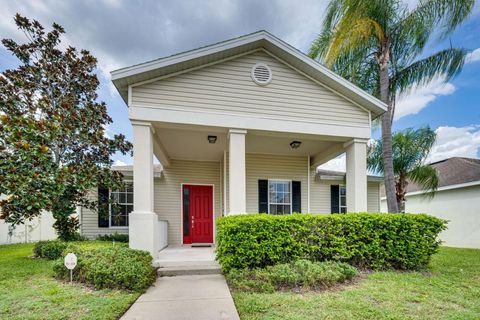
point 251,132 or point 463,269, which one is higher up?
point 251,132

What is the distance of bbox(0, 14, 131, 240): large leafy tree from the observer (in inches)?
256

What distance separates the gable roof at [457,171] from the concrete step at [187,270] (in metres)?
12.7

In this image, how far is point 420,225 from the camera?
6188 mm

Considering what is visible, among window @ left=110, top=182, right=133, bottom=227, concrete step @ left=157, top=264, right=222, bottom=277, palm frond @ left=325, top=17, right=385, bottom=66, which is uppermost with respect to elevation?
palm frond @ left=325, top=17, right=385, bottom=66

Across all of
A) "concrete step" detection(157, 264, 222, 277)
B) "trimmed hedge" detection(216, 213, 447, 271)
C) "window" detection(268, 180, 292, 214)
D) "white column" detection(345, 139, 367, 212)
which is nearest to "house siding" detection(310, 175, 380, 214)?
"window" detection(268, 180, 292, 214)

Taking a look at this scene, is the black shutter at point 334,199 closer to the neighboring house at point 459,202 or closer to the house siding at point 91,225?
the neighboring house at point 459,202

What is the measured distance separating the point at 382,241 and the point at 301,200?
4.21 metres

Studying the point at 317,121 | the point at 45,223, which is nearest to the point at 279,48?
the point at 317,121

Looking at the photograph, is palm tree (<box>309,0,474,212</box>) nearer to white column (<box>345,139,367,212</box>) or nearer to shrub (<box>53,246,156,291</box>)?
white column (<box>345,139,367,212</box>)

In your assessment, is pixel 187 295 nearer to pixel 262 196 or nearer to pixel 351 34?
pixel 262 196

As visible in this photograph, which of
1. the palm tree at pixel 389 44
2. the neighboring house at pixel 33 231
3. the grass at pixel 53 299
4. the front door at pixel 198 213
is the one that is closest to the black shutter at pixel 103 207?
the front door at pixel 198 213

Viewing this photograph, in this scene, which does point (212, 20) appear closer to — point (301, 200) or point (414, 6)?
point (414, 6)

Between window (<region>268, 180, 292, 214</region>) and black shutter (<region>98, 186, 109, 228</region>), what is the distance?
570cm

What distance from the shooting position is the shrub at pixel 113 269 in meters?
4.59
